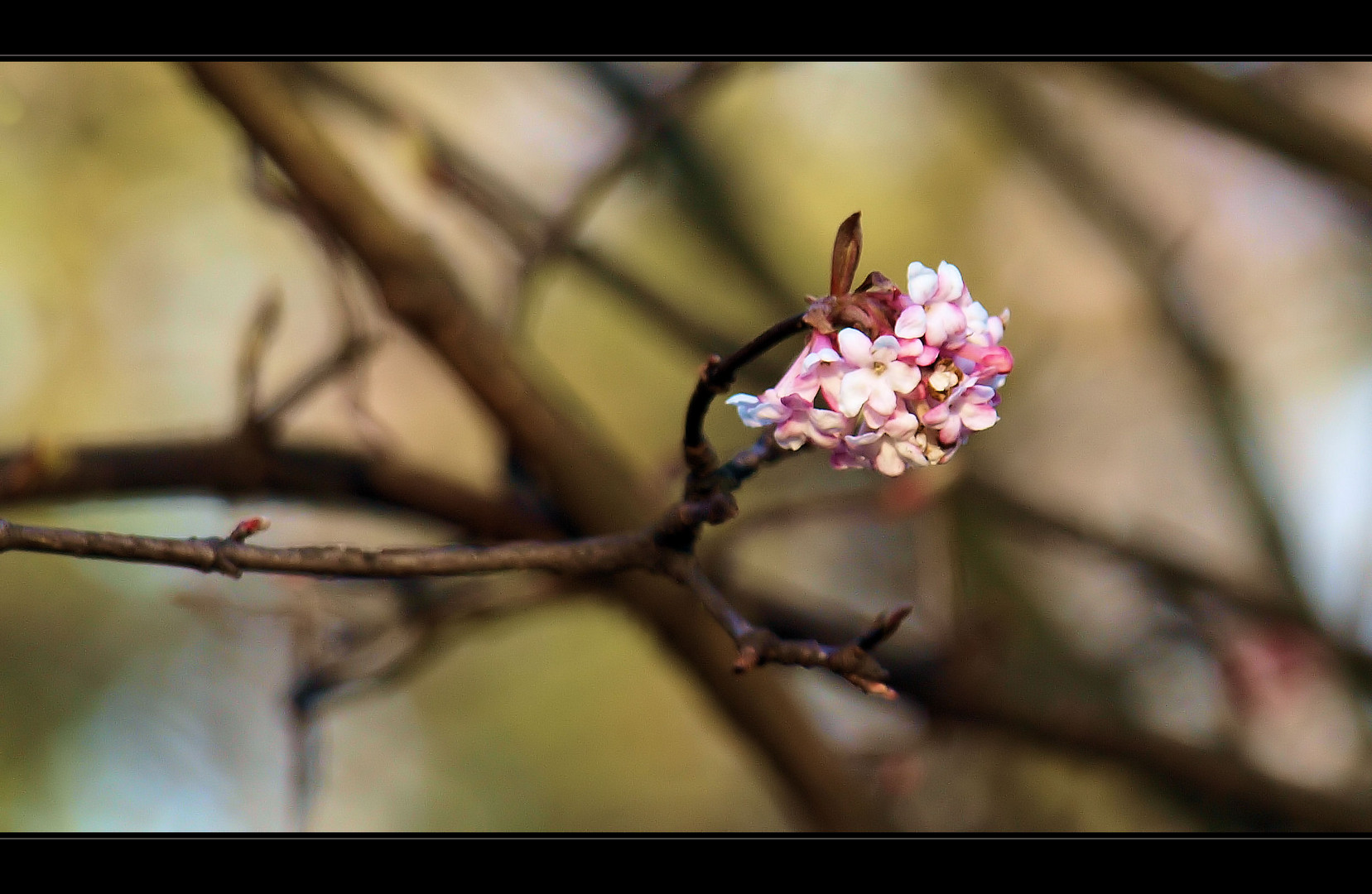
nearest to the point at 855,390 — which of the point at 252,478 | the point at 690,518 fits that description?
the point at 690,518

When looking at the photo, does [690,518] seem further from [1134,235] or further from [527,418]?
[1134,235]

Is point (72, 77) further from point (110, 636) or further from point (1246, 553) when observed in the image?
point (1246, 553)

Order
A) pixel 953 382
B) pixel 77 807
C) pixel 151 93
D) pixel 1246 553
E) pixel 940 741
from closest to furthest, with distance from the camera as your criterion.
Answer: pixel 953 382
pixel 940 741
pixel 77 807
pixel 1246 553
pixel 151 93

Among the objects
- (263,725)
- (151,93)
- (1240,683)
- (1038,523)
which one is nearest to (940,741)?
(1038,523)

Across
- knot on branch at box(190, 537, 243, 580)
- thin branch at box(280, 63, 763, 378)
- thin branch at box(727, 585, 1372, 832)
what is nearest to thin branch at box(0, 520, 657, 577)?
knot on branch at box(190, 537, 243, 580)

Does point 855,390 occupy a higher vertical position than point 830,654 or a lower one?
higher

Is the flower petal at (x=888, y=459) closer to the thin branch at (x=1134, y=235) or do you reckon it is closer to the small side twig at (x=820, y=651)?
the small side twig at (x=820, y=651)

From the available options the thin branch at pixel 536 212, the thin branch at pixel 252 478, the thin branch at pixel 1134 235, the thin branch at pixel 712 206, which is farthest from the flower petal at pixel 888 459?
the thin branch at pixel 1134 235

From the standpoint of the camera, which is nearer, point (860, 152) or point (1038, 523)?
point (1038, 523)
